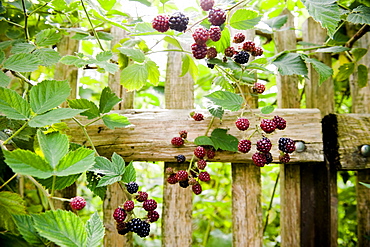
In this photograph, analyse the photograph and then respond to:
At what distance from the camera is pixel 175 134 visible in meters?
1.11

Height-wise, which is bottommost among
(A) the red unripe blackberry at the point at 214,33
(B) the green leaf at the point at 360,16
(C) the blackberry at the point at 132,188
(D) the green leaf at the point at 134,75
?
(C) the blackberry at the point at 132,188

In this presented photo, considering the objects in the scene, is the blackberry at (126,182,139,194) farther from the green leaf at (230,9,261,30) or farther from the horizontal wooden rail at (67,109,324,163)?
the green leaf at (230,9,261,30)

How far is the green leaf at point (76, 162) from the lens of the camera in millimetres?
508

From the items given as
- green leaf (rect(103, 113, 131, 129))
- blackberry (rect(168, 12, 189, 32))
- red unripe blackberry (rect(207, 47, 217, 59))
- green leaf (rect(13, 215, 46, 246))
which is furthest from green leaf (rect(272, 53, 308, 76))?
green leaf (rect(13, 215, 46, 246))

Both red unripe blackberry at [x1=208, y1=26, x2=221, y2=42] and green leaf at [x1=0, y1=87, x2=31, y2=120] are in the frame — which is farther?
red unripe blackberry at [x1=208, y1=26, x2=221, y2=42]

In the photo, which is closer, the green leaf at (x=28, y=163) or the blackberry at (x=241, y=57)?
the green leaf at (x=28, y=163)

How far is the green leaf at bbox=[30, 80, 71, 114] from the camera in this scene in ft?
1.94

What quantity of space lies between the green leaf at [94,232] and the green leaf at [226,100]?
43cm

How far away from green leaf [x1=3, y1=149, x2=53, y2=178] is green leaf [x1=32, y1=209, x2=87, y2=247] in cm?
7

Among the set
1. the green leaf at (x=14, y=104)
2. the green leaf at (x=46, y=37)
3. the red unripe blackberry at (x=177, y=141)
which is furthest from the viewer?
the red unripe blackberry at (x=177, y=141)

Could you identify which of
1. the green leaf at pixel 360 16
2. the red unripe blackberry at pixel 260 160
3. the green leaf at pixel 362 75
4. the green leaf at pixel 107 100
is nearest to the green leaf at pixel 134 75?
the green leaf at pixel 107 100

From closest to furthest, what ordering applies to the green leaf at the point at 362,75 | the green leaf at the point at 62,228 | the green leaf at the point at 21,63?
the green leaf at the point at 62,228 < the green leaf at the point at 21,63 < the green leaf at the point at 362,75

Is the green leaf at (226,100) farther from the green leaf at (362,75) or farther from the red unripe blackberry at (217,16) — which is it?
the green leaf at (362,75)

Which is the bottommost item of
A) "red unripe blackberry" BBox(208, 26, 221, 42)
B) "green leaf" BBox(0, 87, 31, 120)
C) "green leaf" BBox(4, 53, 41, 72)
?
"green leaf" BBox(0, 87, 31, 120)
